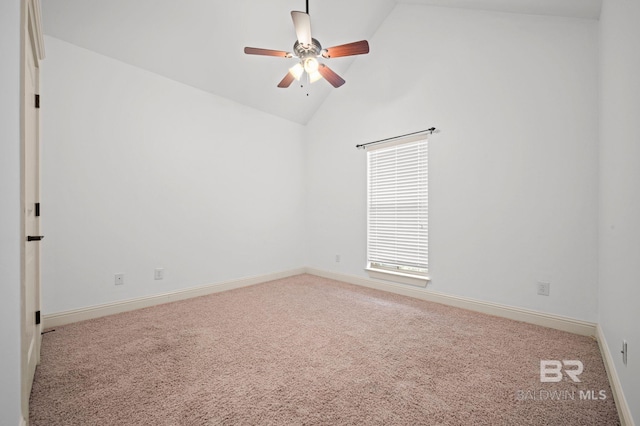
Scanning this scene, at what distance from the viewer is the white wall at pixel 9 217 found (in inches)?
43.4

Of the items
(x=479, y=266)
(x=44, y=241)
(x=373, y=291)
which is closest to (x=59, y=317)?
(x=44, y=241)

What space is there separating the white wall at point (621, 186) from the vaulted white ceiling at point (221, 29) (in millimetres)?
853

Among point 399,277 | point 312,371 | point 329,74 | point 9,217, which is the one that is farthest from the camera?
point 399,277

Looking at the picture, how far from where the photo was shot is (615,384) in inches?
62.2

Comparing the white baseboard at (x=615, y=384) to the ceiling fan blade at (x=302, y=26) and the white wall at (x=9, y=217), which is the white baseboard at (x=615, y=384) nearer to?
the white wall at (x=9, y=217)

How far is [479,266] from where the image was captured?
3.00 m

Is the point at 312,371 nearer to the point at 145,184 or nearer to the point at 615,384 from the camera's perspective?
the point at 615,384

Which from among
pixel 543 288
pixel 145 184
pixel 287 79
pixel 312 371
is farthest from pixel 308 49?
A: pixel 543 288

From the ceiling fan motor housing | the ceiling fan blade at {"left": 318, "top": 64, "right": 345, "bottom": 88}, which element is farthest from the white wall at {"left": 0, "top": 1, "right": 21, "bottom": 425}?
the ceiling fan blade at {"left": 318, "top": 64, "right": 345, "bottom": 88}

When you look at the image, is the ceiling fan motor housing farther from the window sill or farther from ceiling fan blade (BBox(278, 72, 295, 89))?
the window sill

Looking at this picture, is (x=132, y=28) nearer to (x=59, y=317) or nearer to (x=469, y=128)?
(x=59, y=317)

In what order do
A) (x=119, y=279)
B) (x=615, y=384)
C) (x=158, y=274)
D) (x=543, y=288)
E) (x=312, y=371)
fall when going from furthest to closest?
(x=158, y=274), (x=119, y=279), (x=543, y=288), (x=312, y=371), (x=615, y=384)

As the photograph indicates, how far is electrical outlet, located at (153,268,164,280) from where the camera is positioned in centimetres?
327

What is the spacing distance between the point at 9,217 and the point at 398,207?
3.51m
